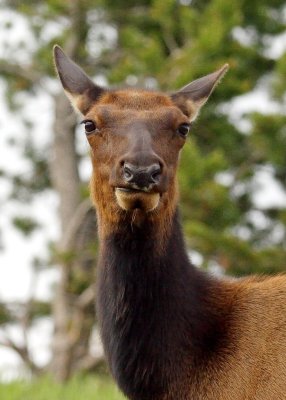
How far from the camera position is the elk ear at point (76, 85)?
8.48m

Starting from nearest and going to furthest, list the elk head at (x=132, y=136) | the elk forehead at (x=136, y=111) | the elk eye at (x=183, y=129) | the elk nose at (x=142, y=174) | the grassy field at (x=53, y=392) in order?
the elk nose at (x=142, y=174), the elk head at (x=132, y=136), the elk forehead at (x=136, y=111), the elk eye at (x=183, y=129), the grassy field at (x=53, y=392)

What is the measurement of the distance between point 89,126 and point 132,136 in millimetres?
651

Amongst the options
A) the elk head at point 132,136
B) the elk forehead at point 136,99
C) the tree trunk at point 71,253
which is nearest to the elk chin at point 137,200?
the elk head at point 132,136

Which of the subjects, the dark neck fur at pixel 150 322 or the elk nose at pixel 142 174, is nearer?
the elk nose at pixel 142 174

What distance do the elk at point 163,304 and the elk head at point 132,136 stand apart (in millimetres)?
14

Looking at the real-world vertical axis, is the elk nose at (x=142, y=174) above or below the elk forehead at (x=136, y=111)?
below

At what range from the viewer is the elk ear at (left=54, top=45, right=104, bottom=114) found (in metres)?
8.48

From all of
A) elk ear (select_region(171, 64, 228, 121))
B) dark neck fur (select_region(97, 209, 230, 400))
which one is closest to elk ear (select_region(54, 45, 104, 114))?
elk ear (select_region(171, 64, 228, 121))

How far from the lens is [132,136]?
747cm

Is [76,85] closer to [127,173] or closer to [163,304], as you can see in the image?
[127,173]

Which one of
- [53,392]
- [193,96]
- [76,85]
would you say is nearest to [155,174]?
[193,96]

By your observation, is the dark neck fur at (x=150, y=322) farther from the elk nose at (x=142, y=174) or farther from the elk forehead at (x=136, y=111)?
the elk forehead at (x=136, y=111)

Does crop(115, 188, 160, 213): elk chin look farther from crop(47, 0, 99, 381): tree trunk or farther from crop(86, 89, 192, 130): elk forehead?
crop(47, 0, 99, 381): tree trunk

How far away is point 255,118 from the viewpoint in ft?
75.9
